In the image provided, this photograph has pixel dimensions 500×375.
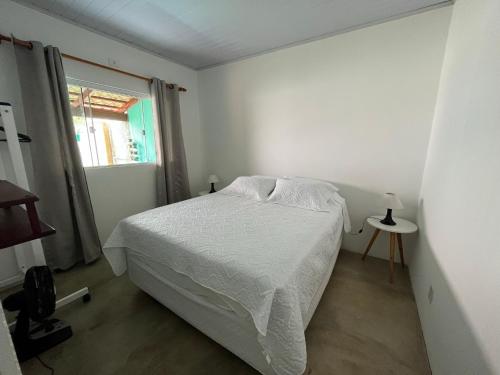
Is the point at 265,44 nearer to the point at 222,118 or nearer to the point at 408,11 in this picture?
the point at 222,118

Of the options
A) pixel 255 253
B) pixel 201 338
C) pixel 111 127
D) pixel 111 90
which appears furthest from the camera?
pixel 111 127

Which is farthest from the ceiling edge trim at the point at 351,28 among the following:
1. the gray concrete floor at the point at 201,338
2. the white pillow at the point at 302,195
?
the gray concrete floor at the point at 201,338

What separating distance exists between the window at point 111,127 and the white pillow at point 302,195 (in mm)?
1918

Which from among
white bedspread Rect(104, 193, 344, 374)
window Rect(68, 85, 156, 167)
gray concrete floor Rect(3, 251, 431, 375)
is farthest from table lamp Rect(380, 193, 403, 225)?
window Rect(68, 85, 156, 167)

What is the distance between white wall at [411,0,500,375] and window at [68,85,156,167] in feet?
10.5

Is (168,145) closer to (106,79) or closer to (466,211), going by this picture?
(106,79)

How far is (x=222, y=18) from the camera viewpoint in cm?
203

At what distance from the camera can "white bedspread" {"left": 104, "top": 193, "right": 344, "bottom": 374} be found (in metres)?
0.98

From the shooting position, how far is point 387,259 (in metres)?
2.33

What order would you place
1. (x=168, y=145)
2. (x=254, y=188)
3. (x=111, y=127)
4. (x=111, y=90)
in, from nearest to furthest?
(x=111, y=90), (x=254, y=188), (x=111, y=127), (x=168, y=145)

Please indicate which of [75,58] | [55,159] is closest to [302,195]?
[55,159]

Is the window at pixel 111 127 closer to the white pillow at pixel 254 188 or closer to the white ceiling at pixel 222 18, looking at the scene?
the white ceiling at pixel 222 18

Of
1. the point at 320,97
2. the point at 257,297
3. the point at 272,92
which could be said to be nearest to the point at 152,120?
the point at 272,92

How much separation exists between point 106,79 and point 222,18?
1.51m
